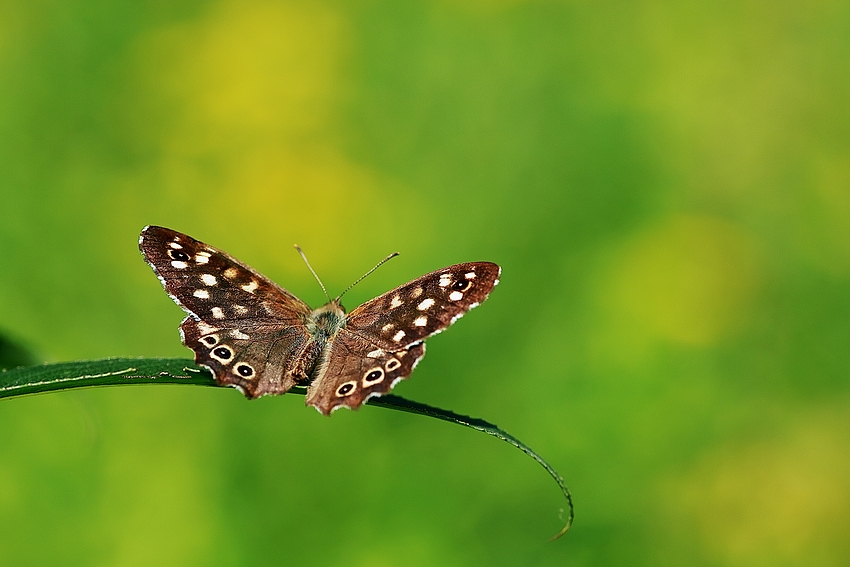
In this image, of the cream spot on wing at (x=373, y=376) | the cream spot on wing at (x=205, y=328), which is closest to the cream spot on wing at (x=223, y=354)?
the cream spot on wing at (x=205, y=328)

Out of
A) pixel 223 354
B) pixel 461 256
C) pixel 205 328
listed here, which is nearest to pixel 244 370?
pixel 223 354

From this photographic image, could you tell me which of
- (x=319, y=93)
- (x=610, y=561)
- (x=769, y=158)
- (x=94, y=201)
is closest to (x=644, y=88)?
(x=769, y=158)

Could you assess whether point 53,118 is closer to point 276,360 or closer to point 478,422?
point 276,360

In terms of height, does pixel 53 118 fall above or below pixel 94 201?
above

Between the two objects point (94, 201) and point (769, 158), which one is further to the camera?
point (769, 158)

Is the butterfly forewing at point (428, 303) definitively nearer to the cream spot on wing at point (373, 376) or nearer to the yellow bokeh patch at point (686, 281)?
the cream spot on wing at point (373, 376)

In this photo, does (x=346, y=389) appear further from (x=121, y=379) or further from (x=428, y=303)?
(x=121, y=379)

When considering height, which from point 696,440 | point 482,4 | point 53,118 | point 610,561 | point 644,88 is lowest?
point 610,561
